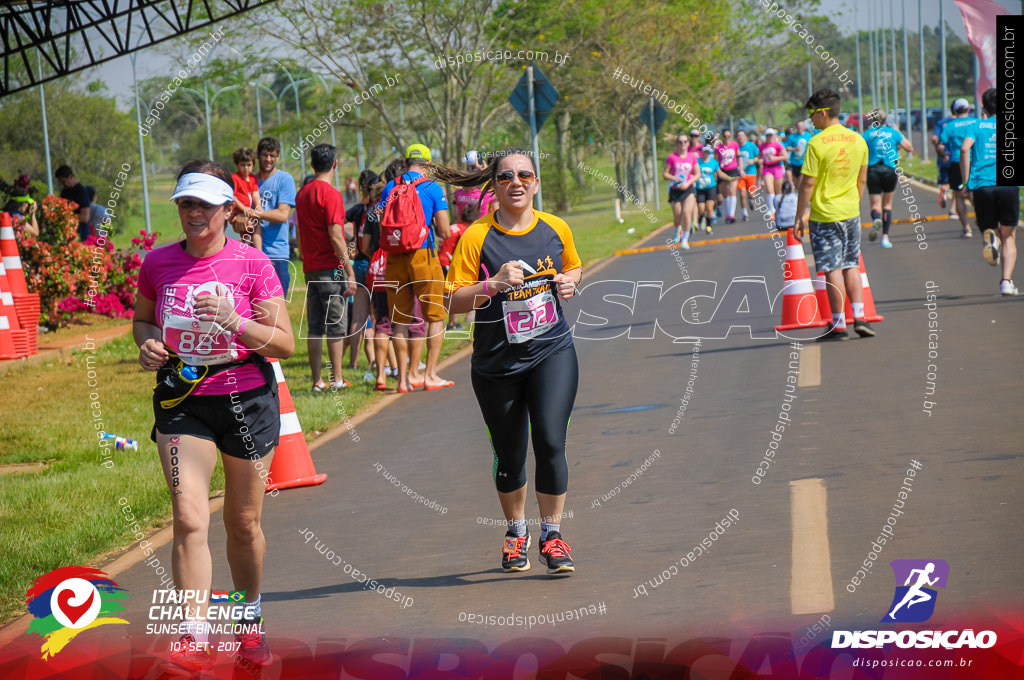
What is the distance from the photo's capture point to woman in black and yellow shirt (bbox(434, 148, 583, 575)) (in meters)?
5.66

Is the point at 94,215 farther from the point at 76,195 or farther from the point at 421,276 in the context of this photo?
the point at 421,276

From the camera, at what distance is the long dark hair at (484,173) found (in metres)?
5.85

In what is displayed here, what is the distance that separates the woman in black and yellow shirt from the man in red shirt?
535 cm

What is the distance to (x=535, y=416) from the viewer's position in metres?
5.74

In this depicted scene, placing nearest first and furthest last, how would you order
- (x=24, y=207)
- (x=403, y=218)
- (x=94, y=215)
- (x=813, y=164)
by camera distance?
(x=403, y=218) < (x=813, y=164) < (x=24, y=207) < (x=94, y=215)

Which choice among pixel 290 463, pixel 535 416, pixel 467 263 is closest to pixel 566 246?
pixel 467 263

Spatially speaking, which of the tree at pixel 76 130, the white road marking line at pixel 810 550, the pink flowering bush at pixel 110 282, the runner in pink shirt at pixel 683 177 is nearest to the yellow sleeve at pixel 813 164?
the white road marking line at pixel 810 550

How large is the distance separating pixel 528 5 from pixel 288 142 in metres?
7.70

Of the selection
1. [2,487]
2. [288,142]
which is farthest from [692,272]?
[288,142]

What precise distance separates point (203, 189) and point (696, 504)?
3.18 meters

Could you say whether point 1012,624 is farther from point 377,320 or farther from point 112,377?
point 112,377

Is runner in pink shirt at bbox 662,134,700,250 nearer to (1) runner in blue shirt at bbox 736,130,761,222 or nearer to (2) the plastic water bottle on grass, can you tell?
(1) runner in blue shirt at bbox 736,130,761,222

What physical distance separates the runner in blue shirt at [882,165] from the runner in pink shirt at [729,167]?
6.17m

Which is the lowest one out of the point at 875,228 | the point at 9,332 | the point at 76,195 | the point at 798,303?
the point at 798,303
